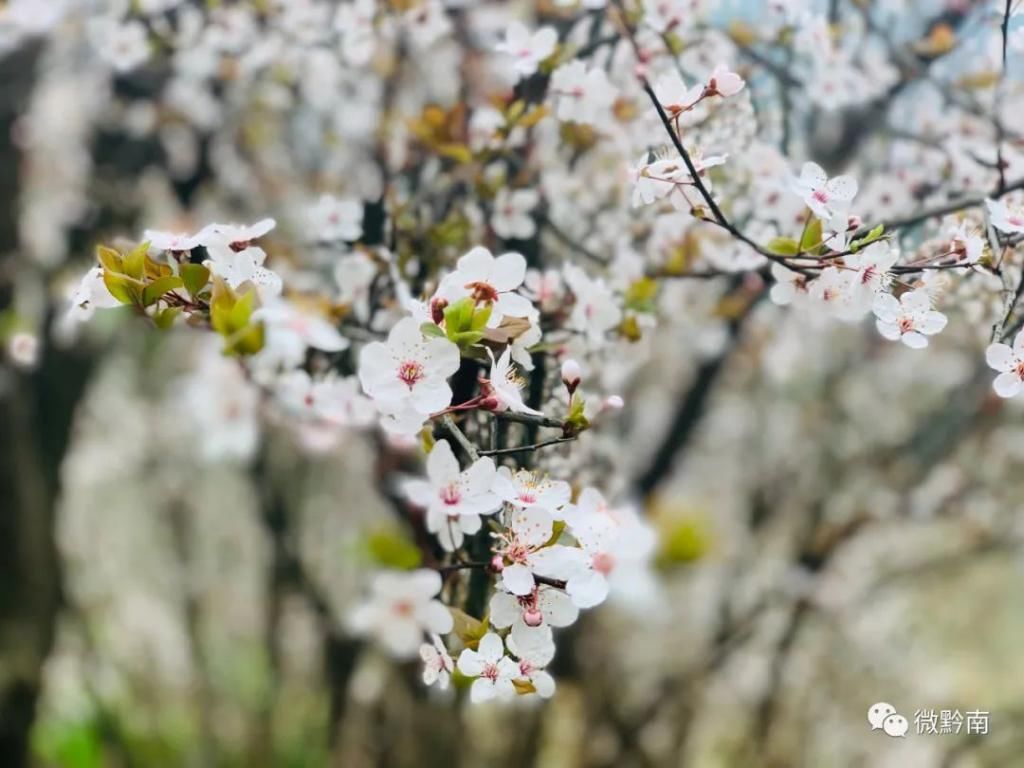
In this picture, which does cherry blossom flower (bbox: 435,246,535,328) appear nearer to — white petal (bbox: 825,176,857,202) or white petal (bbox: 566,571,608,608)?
white petal (bbox: 566,571,608,608)

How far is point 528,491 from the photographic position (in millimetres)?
785

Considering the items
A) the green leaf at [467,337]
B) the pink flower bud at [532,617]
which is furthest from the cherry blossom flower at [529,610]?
the green leaf at [467,337]

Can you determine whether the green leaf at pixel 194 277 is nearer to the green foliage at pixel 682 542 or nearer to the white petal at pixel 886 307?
the white petal at pixel 886 307

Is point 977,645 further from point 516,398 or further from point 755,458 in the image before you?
point 516,398

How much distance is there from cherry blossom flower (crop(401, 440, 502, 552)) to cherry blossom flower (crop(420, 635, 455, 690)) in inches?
4.5

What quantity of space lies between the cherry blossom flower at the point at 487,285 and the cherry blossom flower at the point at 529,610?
0.81 ft

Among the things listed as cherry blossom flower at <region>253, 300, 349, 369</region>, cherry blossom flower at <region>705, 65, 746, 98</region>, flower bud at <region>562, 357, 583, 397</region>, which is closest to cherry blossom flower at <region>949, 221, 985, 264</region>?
cherry blossom flower at <region>705, 65, 746, 98</region>

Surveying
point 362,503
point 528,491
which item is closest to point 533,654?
point 528,491

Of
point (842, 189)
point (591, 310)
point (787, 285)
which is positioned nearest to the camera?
point (842, 189)

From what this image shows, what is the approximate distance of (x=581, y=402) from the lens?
0.75m

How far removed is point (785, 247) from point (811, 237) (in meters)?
0.04

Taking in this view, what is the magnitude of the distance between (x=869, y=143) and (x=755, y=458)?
1.40 meters

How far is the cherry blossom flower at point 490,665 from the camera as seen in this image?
79cm

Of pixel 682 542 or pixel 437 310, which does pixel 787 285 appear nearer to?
pixel 437 310
